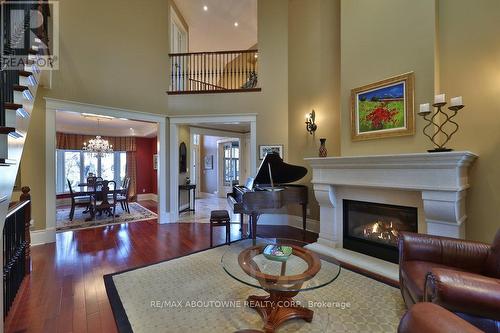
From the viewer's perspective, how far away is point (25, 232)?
9.38 feet

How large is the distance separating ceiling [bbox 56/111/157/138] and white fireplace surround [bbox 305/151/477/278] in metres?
5.46

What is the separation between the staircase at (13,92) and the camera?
1.69m

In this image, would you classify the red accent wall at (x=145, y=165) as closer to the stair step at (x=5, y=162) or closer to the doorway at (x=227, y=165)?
the doorway at (x=227, y=165)

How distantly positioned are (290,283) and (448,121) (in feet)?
8.89

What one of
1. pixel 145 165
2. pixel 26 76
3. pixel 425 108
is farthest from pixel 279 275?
pixel 145 165

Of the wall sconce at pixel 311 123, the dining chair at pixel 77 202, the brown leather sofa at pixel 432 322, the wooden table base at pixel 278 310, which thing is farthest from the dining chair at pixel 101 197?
the brown leather sofa at pixel 432 322

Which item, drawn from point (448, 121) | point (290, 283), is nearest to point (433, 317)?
point (290, 283)

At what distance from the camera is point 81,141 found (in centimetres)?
813

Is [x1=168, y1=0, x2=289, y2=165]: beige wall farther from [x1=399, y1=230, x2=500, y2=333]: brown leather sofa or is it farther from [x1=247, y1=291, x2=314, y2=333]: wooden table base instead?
[x1=247, y1=291, x2=314, y2=333]: wooden table base

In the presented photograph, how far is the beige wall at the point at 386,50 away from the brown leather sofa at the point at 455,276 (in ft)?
4.38

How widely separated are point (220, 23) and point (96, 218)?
648 centimetres

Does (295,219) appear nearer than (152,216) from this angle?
Yes

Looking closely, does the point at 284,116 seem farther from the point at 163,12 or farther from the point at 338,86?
the point at 163,12

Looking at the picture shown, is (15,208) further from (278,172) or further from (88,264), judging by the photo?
(278,172)
